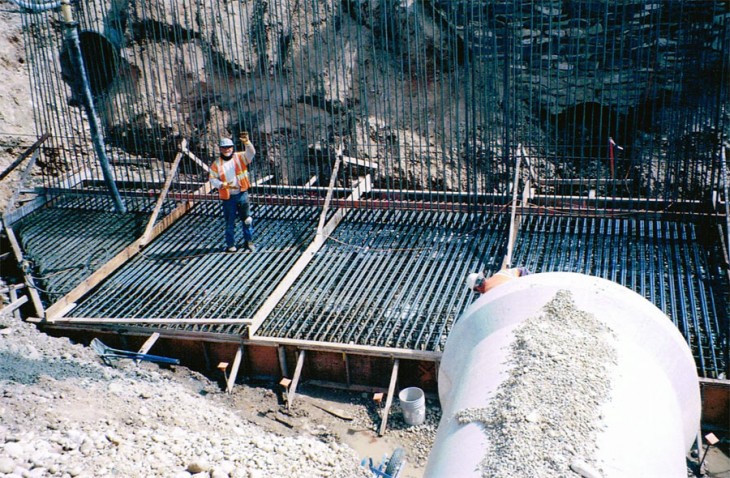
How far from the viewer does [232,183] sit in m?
9.95

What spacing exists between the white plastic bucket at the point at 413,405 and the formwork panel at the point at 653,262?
7.87 feet

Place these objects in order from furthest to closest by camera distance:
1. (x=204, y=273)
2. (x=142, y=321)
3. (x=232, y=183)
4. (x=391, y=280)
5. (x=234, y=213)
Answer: (x=234, y=213), (x=232, y=183), (x=204, y=273), (x=391, y=280), (x=142, y=321)

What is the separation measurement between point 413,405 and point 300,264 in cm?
296

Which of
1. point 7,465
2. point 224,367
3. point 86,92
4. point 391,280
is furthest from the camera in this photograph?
point 86,92

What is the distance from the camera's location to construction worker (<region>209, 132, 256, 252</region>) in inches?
391

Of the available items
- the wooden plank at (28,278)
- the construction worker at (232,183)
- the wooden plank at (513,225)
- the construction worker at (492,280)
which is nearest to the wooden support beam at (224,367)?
the construction worker at (232,183)

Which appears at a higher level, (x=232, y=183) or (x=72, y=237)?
(x=232, y=183)

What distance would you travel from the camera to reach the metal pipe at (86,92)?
10594 millimetres

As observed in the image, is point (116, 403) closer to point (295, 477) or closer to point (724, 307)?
point (295, 477)

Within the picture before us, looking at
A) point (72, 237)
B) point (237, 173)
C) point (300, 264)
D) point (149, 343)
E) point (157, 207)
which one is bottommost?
point (149, 343)

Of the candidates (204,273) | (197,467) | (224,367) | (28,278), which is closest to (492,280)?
(197,467)

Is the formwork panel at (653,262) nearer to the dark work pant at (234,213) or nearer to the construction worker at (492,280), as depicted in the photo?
the construction worker at (492,280)

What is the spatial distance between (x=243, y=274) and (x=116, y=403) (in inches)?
119

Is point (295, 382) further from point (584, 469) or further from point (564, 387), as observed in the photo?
point (584, 469)
